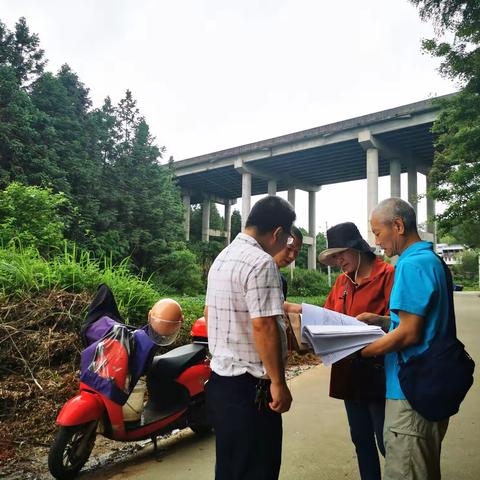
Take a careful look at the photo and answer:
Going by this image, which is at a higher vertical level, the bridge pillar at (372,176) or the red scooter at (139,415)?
the bridge pillar at (372,176)

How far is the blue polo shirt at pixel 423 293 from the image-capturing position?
1.77 metres

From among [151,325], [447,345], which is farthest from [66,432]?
[447,345]

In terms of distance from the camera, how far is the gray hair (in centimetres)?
204

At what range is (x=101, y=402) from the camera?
9.46 ft

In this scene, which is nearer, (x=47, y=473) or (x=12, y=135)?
(x=47, y=473)

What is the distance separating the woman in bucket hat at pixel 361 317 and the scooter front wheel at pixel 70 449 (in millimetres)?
1717

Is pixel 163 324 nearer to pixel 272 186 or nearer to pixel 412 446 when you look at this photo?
pixel 412 446

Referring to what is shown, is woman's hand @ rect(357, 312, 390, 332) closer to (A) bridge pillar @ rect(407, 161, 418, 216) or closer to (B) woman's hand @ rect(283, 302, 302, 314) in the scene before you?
(B) woman's hand @ rect(283, 302, 302, 314)

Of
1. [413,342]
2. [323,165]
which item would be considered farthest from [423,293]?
[323,165]

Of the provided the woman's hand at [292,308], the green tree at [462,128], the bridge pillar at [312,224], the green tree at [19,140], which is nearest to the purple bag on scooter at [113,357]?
the woman's hand at [292,308]

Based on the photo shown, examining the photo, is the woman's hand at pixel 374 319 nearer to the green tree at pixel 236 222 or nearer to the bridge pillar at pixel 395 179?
the bridge pillar at pixel 395 179

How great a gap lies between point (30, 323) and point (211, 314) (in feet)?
10.8

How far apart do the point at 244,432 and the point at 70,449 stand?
5.57 ft

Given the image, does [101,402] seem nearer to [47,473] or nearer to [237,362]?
[47,473]
